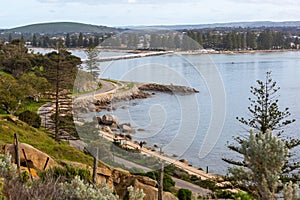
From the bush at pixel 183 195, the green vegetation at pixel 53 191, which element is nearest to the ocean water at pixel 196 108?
the bush at pixel 183 195

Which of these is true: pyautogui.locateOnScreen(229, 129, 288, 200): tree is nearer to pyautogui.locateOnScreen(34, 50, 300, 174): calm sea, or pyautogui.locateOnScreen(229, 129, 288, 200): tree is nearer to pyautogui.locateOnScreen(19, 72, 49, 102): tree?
pyautogui.locateOnScreen(34, 50, 300, 174): calm sea

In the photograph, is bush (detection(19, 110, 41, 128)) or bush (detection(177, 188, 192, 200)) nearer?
bush (detection(177, 188, 192, 200))

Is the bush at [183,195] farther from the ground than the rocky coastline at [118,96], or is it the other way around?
the bush at [183,195]

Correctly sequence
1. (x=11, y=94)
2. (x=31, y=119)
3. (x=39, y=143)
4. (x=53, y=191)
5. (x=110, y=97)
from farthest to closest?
(x=110, y=97) < (x=11, y=94) < (x=31, y=119) < (x=39, y=143) < (x=53, y=191)

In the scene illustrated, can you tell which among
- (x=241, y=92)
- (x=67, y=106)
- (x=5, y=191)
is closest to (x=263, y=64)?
(x=241, y=92)

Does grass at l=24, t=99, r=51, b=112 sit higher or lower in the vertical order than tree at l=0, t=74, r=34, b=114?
lower

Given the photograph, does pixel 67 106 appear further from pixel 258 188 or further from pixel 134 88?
pixel 134 88

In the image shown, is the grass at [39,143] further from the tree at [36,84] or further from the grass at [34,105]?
the tree at [36,84]

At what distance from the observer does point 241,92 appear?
3706 cm

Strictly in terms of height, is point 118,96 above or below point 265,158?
below

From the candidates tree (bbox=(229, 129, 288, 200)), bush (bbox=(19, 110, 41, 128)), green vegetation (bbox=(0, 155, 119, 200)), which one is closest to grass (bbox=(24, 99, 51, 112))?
bush (bbox=(19, 110, 41, 128))

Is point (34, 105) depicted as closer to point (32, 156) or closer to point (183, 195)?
point (183, 195)

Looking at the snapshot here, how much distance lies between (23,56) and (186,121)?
2829 cm

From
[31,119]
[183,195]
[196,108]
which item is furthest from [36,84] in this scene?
[183,195]
